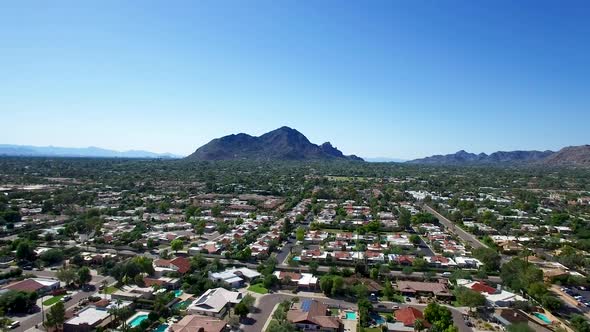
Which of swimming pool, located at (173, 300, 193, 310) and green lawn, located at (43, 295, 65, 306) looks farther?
green lawn, located at (43, 295, 65, 306)

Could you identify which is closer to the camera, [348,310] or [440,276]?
[348,310]

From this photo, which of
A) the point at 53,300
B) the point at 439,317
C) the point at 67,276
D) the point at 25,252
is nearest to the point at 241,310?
the point at 439,317

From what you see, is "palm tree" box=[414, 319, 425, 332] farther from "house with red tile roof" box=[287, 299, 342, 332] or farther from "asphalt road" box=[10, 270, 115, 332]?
"asphalt road" box=[10, 270, 115, 332]

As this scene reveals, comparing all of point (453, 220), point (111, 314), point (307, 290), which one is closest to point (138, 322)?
point (111, 314)

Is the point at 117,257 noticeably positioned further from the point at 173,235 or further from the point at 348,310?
the point at 348,310

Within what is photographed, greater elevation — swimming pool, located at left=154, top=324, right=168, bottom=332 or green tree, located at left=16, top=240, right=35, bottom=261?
green tree, located at left=16, top=240, right=35, bottom=261

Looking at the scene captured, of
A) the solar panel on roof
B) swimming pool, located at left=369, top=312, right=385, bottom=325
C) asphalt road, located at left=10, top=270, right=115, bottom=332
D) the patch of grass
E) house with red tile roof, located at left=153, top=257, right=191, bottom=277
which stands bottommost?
asphalt road, located at left=10, top=270, right=115, bottom=332

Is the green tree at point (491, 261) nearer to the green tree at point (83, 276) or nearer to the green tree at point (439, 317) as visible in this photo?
the green tree at point (439, 317)

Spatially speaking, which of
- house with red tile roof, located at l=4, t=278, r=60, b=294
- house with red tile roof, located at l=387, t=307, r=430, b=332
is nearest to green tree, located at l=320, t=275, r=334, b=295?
house with red tile roof, located at l=387, t=307, r=430, b=332
